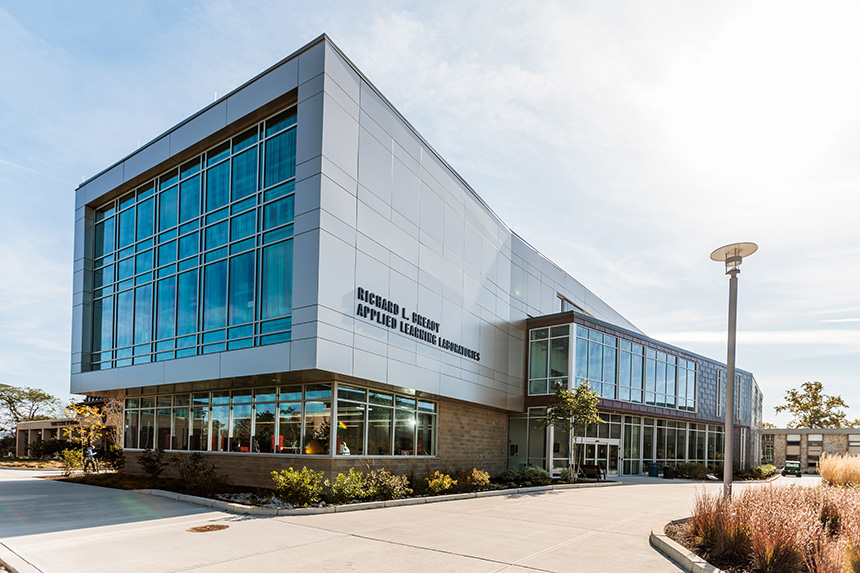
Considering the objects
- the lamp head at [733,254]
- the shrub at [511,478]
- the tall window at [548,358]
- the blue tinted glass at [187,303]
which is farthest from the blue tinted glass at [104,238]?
the lamp head at [733,254]

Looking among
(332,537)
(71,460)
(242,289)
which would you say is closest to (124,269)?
(71,460)

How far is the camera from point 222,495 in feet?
56.3

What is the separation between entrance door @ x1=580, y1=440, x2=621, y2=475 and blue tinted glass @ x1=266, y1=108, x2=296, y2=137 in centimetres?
2066

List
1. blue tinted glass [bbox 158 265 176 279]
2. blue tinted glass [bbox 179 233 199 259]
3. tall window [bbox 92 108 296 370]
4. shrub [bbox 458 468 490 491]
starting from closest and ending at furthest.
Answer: tall window [bbox 92 108 296 370] < shrub [bbox 458 468 490 491] < blue tinted glass [bbox 179 233 199 259] < blue tinted glass [bbox 158 265 176 279]

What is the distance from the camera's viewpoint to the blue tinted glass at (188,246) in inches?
819

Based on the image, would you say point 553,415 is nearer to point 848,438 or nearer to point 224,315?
point 224,315

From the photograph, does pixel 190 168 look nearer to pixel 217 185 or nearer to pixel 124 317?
pixel 217 185

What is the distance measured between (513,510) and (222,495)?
318 inches

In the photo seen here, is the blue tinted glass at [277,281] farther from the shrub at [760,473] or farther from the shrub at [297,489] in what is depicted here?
the shrub at [760,473]

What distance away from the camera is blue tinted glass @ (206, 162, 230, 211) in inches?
794

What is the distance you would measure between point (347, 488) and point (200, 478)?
466 cm

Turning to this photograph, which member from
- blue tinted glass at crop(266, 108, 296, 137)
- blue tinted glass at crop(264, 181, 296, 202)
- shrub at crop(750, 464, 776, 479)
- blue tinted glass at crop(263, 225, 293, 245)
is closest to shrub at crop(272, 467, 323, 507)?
blue tinted glass at crop(263, 225, 293, 245)

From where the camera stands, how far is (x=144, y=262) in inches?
902

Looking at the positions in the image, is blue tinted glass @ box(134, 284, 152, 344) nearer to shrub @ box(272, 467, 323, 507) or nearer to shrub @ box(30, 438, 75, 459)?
shrub @ box(272, 467, 323, 507)
